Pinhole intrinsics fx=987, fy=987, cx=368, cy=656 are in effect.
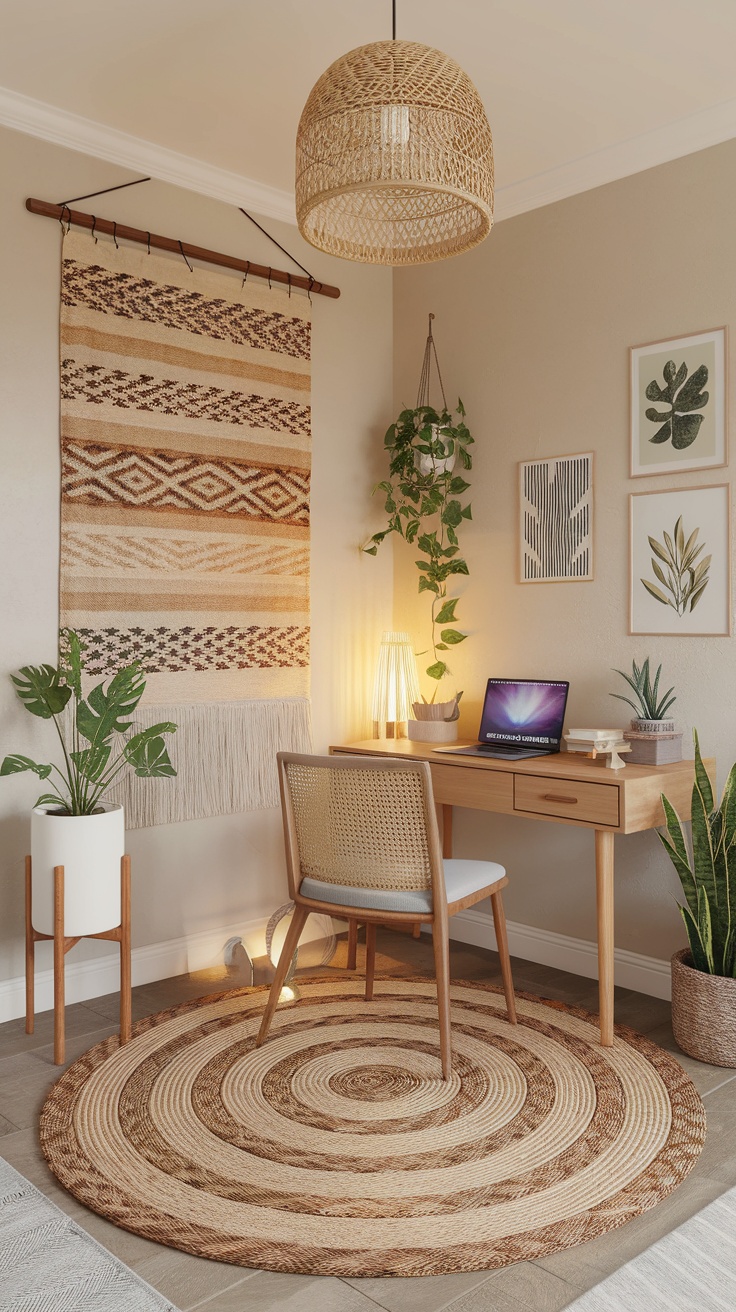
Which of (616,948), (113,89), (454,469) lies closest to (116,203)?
(113,89)

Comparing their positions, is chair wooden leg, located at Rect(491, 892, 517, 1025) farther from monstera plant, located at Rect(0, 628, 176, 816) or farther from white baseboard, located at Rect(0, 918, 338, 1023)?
monstera plant, located at Rect(0, 628, 176, 816)

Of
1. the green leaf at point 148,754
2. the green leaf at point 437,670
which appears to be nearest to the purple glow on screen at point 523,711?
the green leaf at point 437,670

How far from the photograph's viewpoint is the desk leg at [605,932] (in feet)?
8.64

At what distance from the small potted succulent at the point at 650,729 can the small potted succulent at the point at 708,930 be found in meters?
0.21

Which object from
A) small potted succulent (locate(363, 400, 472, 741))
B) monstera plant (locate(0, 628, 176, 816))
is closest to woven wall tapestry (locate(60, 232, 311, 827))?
monstera plant (locate(0, 628, 176, 816))

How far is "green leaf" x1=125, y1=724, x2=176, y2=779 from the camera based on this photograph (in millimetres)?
2750

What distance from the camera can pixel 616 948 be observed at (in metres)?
3.15

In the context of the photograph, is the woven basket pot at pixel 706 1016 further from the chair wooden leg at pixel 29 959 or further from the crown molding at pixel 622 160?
the crown molding at pixel 622 160

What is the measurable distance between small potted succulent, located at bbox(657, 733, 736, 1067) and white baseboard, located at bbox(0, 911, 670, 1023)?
45cm

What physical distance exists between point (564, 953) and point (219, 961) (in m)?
1.16

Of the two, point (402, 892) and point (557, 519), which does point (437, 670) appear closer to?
point (557, 519)

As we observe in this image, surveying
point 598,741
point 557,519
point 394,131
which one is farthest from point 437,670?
point 394,131

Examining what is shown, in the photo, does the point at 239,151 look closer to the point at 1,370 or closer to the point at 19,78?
the point at 19,78

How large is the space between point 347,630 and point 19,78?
80.4 inches
